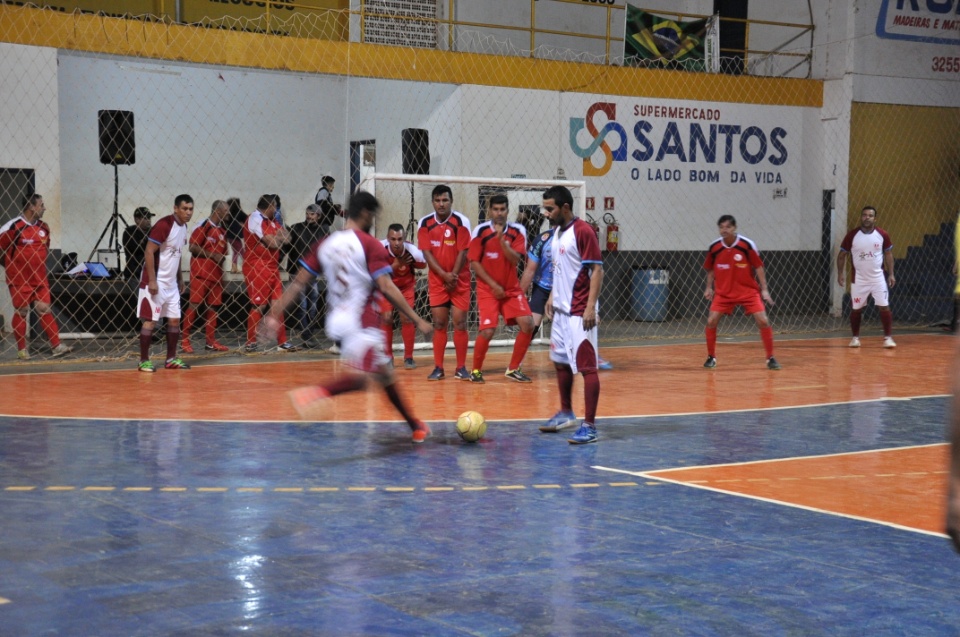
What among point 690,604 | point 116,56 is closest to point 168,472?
point 690,604

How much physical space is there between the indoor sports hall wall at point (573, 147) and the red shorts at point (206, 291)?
240 centimetres

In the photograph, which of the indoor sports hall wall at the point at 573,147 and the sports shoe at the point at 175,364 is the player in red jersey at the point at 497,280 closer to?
the sports shoe at the point at 175,364

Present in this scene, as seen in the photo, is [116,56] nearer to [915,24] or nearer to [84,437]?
[84,437]

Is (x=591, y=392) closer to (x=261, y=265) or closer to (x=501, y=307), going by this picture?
(x=501, y=307)

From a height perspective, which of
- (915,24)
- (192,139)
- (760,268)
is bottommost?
(760,268)

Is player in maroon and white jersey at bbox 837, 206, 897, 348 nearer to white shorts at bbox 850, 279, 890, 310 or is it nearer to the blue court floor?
white shorts at bbox 850, 279, 890, 310

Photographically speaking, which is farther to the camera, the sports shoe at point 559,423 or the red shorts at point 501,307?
the red shorts at point 501,307

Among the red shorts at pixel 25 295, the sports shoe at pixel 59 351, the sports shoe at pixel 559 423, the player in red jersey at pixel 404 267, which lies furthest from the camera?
the sports shoe at pixel 59 351

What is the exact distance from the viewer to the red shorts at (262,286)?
56.5 ft

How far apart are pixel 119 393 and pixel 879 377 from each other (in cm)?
918

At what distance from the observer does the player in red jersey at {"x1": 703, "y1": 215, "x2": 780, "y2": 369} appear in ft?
50.4

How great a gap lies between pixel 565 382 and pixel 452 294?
4103mm

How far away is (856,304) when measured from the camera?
59.8 feet

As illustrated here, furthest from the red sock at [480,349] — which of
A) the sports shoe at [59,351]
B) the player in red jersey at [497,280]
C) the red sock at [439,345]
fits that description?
the sports shoe at [59,351]
